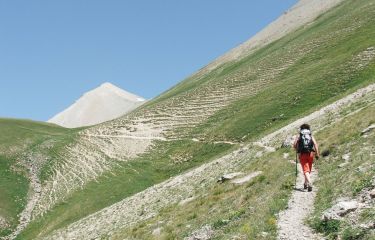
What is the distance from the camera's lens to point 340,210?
17000mm

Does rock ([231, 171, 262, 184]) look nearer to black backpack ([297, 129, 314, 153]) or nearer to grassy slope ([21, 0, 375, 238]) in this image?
black backpack ([297, 129, 314, 153])

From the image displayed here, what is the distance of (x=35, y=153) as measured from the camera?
8312cm

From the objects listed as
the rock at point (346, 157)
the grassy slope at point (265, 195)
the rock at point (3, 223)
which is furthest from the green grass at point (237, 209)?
the rock at point (3, 223)

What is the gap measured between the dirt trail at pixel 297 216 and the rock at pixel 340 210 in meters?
0.85

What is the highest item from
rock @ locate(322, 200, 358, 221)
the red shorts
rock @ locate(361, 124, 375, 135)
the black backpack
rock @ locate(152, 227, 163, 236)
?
the black backpack

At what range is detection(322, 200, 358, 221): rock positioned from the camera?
1675 centimetres

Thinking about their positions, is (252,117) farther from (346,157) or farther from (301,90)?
(346,157)

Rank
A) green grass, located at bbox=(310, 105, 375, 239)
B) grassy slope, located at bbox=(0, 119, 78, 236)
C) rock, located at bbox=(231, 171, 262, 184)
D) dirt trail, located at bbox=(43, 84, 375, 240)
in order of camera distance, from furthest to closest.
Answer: grassy slope, located at bbox=(0, 119, 78, 236) < dirt trail, located at bbox=(43, 84, 375, 240) < rock, located at bbox=(231, 171, 262, 184) < green grass, located at bbox=(310, 105, 375, 239)

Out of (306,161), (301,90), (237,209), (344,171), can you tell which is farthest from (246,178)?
(301,90)

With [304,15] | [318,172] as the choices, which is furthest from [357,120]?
[304,15]

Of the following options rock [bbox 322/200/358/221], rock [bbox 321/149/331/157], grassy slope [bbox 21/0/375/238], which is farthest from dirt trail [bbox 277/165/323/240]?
grassy slope [bbox 21/0/375/238]

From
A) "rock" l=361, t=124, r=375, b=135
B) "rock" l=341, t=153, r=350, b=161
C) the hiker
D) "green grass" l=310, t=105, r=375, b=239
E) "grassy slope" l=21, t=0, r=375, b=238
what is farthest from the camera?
"grassy slope" l=21, t=0, r=375, b=238

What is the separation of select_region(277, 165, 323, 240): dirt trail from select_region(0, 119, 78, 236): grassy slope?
4291 centimetres

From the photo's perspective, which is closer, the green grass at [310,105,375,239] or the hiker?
the green grass at [310,105,375,239]
